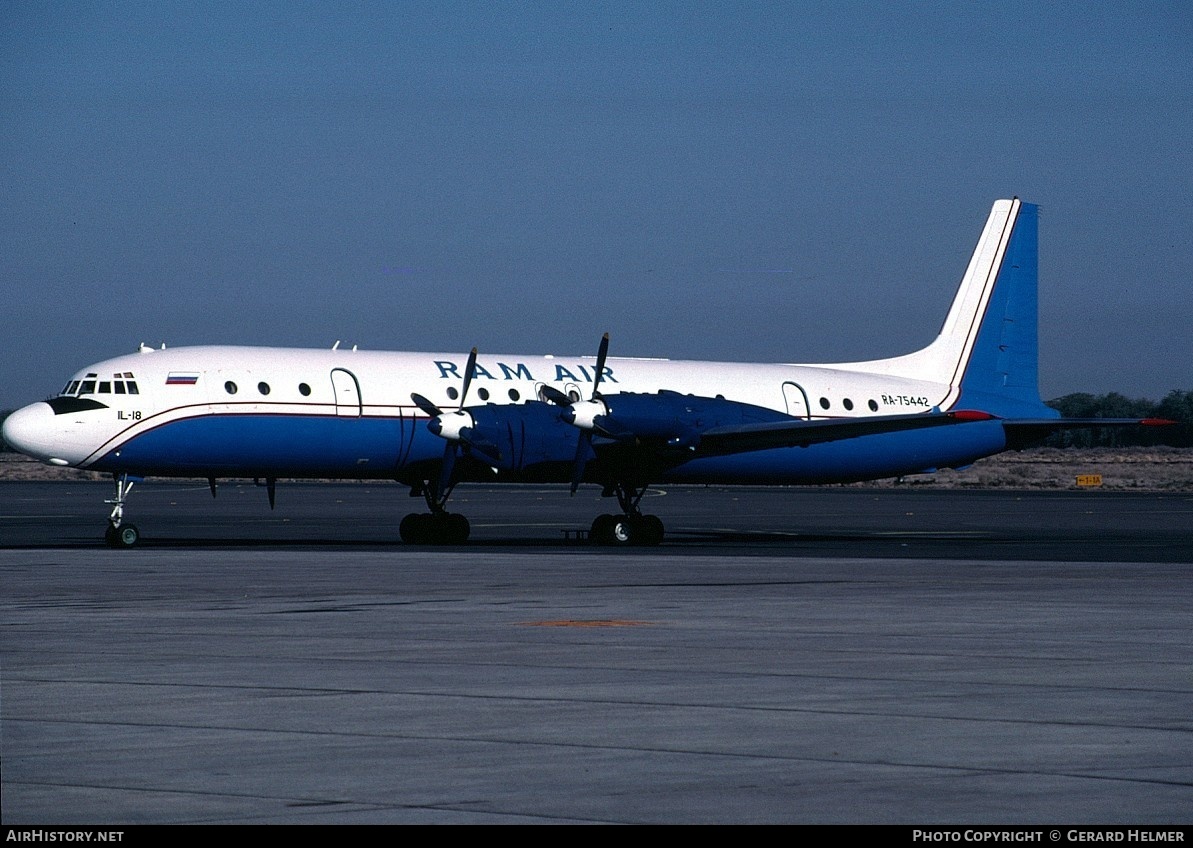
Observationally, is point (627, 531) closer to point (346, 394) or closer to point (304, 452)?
point (346, 394)

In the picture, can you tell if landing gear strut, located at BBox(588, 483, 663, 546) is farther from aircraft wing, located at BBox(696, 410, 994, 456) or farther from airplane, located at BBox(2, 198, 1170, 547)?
aircraft wing, located at BBox(696, 410, 994, 456)

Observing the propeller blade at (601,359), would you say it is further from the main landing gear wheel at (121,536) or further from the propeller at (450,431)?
the main landing gear wheel at (121,536)

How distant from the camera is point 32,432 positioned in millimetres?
36156

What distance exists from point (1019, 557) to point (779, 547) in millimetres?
5847

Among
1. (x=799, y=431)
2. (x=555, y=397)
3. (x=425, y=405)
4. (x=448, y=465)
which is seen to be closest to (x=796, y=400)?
(x=799, y=431)

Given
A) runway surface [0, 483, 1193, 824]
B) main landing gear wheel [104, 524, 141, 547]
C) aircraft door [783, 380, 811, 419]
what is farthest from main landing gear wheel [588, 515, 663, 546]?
main landing gear wheel [104, 524, 141, 547]

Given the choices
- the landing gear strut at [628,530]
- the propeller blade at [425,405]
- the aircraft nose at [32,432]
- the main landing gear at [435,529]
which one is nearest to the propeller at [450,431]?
the propeller blade at [425,405]

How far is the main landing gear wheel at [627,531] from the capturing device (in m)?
38.4

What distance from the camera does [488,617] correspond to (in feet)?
65.9

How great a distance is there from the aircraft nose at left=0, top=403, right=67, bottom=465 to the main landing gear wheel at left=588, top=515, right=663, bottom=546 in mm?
11294

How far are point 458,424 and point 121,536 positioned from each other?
730cm

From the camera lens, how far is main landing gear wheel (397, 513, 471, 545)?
3828cm

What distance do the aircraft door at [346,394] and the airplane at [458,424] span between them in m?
0.03
